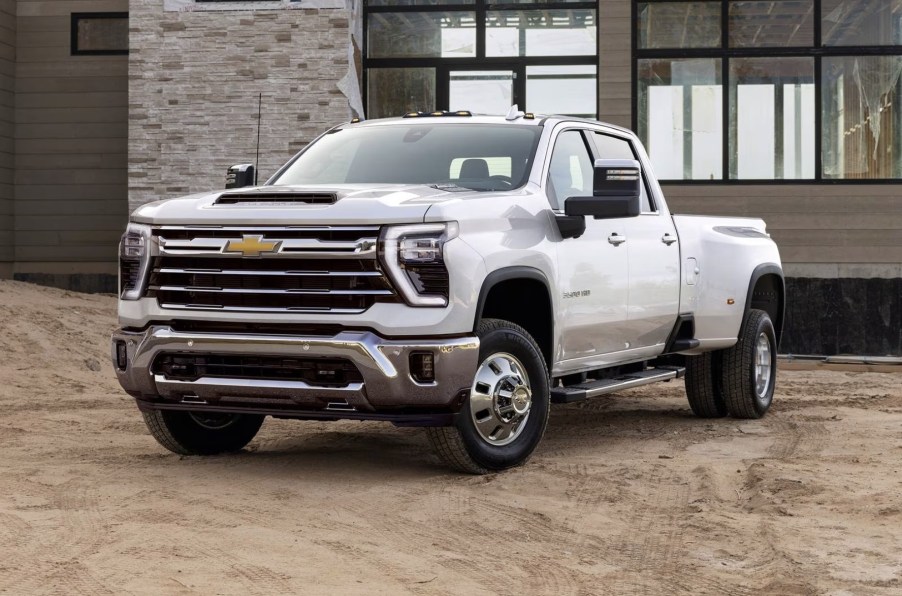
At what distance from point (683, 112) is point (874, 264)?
10.0 ft

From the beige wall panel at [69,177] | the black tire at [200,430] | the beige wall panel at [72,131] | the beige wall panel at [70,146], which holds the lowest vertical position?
the black tire at [200,430]

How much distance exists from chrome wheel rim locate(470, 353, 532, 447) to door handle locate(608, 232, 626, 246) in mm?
1287

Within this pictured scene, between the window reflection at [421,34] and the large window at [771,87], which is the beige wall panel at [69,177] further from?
the large window at [771,87]

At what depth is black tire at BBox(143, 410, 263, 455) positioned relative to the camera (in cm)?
753

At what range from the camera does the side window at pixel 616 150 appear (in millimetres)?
8594

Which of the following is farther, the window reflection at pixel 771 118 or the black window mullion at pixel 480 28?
the black window mullion at pixel 480 28

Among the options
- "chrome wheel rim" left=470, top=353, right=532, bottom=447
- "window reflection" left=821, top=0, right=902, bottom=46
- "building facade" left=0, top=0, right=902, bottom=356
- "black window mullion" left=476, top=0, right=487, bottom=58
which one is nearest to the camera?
"chrome wheel rim" left=470, top=353, right=532, bottom=447

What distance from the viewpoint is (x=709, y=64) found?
17438 millimetres

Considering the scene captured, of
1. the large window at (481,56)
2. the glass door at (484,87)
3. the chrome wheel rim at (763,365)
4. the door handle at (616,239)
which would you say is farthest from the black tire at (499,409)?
the glass door at (484,87)

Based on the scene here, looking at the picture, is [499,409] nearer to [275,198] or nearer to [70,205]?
[275,198]

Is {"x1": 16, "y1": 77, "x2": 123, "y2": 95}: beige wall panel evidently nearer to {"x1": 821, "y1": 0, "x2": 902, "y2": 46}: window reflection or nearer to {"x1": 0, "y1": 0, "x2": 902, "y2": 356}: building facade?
{"x1": 0, "y1": 0, "x2": 902, "y2": 356}: building facade

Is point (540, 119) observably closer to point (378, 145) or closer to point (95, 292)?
point (378, 145)

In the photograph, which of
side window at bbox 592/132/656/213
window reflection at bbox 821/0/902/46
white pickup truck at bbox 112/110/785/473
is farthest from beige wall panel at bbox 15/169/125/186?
side window at bbox 592/132/656/213

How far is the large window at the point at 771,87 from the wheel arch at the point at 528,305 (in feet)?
33.9
